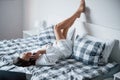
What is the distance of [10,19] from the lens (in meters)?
4.60

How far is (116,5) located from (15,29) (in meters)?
2.70

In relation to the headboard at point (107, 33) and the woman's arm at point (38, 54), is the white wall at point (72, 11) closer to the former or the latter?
the headboard at point (107, 33)

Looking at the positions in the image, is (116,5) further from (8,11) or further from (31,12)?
(8,11)

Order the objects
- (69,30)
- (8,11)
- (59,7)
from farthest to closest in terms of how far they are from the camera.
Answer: (8,11) < (59,7) < (69,30)

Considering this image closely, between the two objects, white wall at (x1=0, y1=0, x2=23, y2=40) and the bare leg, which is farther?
white wall at (x1=0, y1=0, x2=23, y2=40)

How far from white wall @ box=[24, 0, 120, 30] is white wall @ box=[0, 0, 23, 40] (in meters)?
0.28

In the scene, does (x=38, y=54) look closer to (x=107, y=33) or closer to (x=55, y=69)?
(x=55, y=69)

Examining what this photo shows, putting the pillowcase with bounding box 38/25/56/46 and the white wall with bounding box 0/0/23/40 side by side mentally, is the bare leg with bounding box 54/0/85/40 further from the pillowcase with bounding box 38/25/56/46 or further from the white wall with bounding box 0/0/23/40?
the white wall with bounding box 0/0/23/40

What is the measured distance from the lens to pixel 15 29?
4.73 meters

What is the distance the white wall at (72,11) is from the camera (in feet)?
9.11

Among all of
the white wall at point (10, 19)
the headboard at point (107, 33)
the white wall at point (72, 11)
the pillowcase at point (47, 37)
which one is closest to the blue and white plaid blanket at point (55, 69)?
the headboard at point (107, 33)

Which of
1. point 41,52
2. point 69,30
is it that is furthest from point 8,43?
point 69,30

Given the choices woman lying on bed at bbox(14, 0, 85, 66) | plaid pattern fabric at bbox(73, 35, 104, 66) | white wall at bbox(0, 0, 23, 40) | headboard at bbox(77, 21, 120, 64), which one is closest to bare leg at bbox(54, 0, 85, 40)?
woman lying on bed at bbox(14, 0, 85, 66)

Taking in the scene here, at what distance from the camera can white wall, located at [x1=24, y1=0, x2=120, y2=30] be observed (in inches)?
109
